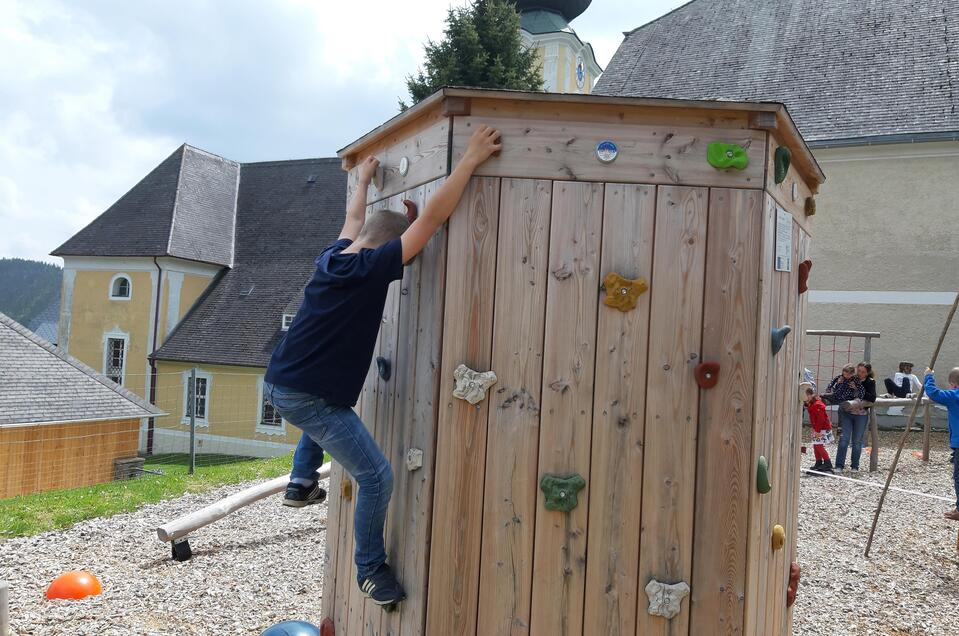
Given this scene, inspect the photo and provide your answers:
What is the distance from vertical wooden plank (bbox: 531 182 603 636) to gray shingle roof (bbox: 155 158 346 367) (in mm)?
25417

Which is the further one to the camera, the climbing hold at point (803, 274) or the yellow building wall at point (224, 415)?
the yellow building wall at point (224, 415)

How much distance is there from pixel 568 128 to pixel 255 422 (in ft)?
86.3

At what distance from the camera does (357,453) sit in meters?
3.21

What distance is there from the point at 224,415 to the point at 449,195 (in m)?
27.3

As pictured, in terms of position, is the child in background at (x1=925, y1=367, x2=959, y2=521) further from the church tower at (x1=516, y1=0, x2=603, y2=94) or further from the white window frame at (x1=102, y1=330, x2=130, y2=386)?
the white window frame at (x1=102, y1=330, x2=130, y2=386)

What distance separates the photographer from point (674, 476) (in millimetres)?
3150

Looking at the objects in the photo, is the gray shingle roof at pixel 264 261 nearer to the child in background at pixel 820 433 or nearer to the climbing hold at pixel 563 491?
the child in background at pixel 820 433

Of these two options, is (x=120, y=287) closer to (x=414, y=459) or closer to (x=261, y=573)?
(x=261, y=573)

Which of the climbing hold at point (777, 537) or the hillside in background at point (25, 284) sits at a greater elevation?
the hillside in background at point (25, 284)

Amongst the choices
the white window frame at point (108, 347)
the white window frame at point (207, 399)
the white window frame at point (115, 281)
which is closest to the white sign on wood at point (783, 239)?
the white window frame at point (207, 399)

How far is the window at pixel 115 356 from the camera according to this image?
30.4m

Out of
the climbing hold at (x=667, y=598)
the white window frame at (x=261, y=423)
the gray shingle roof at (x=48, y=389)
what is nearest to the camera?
the climbing hold at (x=667, y=598)

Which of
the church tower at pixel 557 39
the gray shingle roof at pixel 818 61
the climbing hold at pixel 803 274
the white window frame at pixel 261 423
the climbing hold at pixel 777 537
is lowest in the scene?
the white window frame at pixel 261 423

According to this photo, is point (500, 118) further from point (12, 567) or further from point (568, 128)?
point (12, 567)
